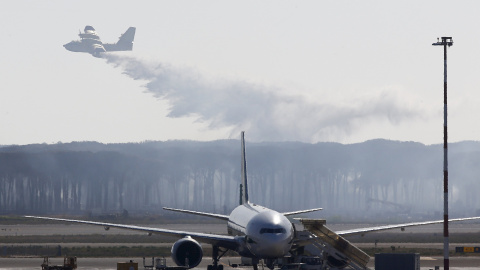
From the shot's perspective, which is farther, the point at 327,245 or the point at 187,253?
the point at 187,253

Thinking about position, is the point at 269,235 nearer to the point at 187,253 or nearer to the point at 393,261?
the point at 187,253

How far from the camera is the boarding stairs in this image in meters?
59.0

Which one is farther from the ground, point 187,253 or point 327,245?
point 327,245

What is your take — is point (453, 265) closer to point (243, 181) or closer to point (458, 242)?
point (243, 181)

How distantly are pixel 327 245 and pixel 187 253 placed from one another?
363 inches

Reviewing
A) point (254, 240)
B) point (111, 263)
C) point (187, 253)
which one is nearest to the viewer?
point (254, 240)

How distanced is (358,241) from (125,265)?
5059cm

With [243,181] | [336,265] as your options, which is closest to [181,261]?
[336,265]

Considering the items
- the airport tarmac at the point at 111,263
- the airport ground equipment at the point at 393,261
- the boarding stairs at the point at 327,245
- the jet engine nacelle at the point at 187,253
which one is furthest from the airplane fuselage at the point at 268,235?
the airport tarmac at the point at 111,263

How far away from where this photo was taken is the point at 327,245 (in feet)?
196

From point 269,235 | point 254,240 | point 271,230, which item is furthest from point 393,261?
point 254,240

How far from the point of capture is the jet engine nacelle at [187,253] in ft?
198

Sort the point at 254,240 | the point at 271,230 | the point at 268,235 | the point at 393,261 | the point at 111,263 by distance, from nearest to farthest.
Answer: the point at 268,235 < the point at 271,230 < the point at 254,240 < the point at 393,261 < the point at 111,263

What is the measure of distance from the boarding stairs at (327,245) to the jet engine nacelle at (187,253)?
6.93m
